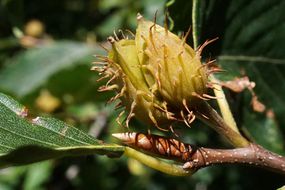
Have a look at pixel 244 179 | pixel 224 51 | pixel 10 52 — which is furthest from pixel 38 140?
pixel 10 52

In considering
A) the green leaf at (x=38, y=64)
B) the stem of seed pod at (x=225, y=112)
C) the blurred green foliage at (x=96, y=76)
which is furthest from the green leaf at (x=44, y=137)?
the green leaf at (x=38, y=64)

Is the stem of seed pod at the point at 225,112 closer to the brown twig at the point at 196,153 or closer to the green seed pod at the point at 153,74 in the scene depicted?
the brown twig at the point at 196,153

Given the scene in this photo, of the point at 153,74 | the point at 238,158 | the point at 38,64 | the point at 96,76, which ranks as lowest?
the point at 38,64

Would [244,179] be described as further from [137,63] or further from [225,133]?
[137,63]

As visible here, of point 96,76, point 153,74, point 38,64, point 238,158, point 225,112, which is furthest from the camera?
point 38,64

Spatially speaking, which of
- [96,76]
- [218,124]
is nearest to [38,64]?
[96,76]

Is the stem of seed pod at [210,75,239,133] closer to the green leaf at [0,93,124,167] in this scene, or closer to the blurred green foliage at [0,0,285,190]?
the blurred green foliage at [0,0,285,190]

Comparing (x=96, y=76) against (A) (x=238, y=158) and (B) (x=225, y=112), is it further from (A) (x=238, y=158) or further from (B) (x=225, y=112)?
(A) (x=238, y=158)

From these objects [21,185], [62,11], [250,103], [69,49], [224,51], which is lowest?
[21,185]
